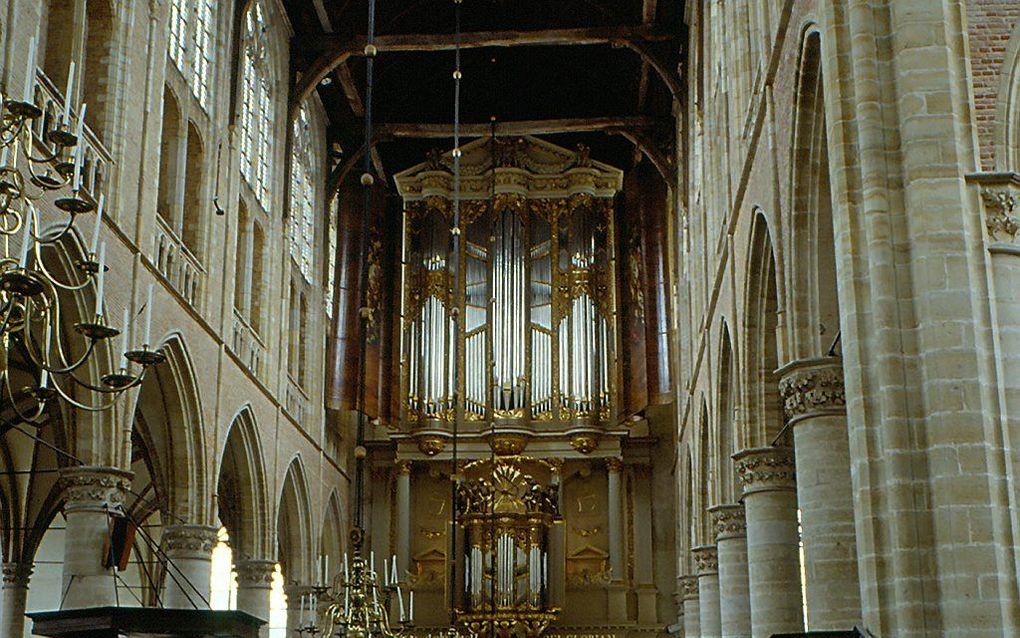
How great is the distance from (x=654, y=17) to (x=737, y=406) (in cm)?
1205

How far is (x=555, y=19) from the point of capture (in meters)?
31.9

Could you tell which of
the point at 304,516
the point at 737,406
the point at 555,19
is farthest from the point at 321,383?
the point at 737,406

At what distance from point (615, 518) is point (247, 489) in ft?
32.5

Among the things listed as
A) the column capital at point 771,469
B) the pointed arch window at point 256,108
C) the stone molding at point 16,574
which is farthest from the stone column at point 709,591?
the stone molding at point 16,574

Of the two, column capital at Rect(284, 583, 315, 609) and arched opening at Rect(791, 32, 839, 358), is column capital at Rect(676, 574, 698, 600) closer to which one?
column capital at Rect(284, 583, 315, 609)

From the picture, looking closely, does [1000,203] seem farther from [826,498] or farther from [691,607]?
[691,607]

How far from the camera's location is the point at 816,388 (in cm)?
Result: 1369

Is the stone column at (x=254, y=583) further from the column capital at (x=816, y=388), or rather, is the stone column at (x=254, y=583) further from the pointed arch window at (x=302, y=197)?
the column capital at (x=816, y=388)

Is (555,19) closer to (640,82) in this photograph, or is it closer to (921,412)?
(640,82)

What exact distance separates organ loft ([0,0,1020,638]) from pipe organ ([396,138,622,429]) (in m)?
0.09

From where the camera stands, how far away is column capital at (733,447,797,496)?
17250 millimetres

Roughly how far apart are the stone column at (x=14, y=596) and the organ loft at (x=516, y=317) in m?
0.07

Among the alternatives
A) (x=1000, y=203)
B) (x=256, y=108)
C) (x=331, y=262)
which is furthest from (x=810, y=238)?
(x=331, y=262)

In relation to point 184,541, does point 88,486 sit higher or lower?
higher
